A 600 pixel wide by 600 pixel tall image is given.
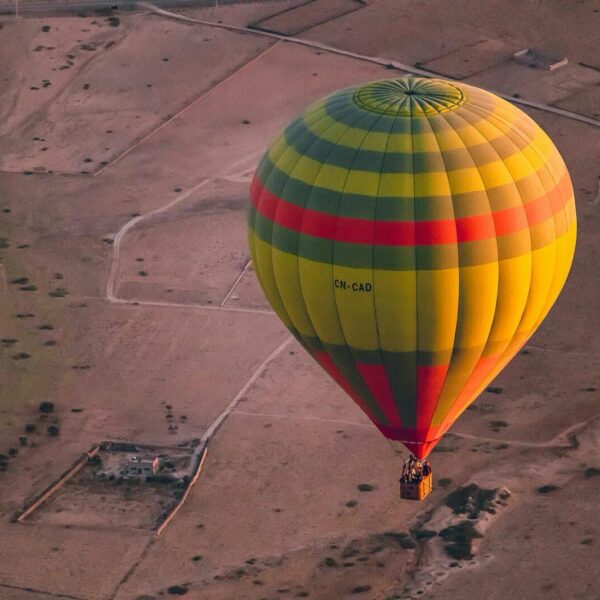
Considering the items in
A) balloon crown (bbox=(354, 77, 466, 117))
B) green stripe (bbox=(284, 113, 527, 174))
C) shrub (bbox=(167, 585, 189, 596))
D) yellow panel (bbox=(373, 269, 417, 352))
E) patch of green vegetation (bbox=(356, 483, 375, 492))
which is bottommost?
shrub (bbox=(167, 585, 189, 596))

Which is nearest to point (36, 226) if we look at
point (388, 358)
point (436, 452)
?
point (436, 452)

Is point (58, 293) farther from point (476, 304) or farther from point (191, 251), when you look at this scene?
point (476, 304)

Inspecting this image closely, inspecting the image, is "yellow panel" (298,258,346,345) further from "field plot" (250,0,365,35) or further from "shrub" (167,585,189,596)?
"field plot" (250,0,365,35)

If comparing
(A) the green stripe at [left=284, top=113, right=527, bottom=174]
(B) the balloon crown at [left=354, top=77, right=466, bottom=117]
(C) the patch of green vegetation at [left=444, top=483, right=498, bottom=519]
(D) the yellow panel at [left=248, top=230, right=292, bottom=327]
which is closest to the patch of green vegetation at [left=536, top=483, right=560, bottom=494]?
(C) the patch of green vegetation at [left=444, top=483, right=498, bottom=519]

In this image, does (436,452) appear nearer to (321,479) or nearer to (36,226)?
(321,479)

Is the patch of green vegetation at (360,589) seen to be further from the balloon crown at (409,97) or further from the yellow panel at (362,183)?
the balloon crown at (409,97)

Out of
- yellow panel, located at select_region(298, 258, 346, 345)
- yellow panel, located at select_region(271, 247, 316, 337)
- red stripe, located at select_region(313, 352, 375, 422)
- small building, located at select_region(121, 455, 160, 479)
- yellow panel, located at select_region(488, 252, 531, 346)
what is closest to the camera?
yellow panel, located at select_region(488, 252, 531, 346)
